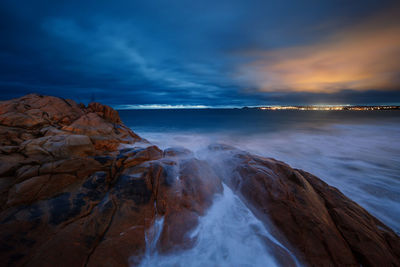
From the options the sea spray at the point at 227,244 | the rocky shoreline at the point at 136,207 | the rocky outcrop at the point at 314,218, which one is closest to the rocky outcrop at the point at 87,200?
the rocky shoreline at the point at 136,207

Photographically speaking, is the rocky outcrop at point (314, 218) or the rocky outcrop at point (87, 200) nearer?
the rocky outcrop at point (87, 200)

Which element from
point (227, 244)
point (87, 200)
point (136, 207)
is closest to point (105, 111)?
point (87, 200)

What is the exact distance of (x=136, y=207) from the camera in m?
4.21

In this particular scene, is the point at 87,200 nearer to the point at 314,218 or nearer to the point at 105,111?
the point at 314,218

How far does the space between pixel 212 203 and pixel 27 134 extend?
28.3ft

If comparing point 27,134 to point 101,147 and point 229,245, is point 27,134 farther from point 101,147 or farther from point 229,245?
point 229,245

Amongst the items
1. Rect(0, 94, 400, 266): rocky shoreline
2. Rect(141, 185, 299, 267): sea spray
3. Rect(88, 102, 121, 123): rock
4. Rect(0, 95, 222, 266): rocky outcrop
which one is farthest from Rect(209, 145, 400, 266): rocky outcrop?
Rect(88, 102, 121, 123): rock

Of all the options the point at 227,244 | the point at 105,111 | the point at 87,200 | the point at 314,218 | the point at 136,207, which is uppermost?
the point at 105,111

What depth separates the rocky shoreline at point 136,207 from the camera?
128 inches

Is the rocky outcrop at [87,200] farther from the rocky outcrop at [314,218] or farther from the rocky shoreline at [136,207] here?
the rocky outcrop at [314,218]

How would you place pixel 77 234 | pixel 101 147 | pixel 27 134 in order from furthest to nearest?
pixel 101 147
pixel 27 134
pixel 77 234

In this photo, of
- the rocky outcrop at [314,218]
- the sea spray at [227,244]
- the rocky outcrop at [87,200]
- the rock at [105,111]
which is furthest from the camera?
the rock at [105,111]

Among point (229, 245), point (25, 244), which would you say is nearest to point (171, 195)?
point (229, 245)

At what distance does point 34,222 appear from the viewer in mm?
3402
